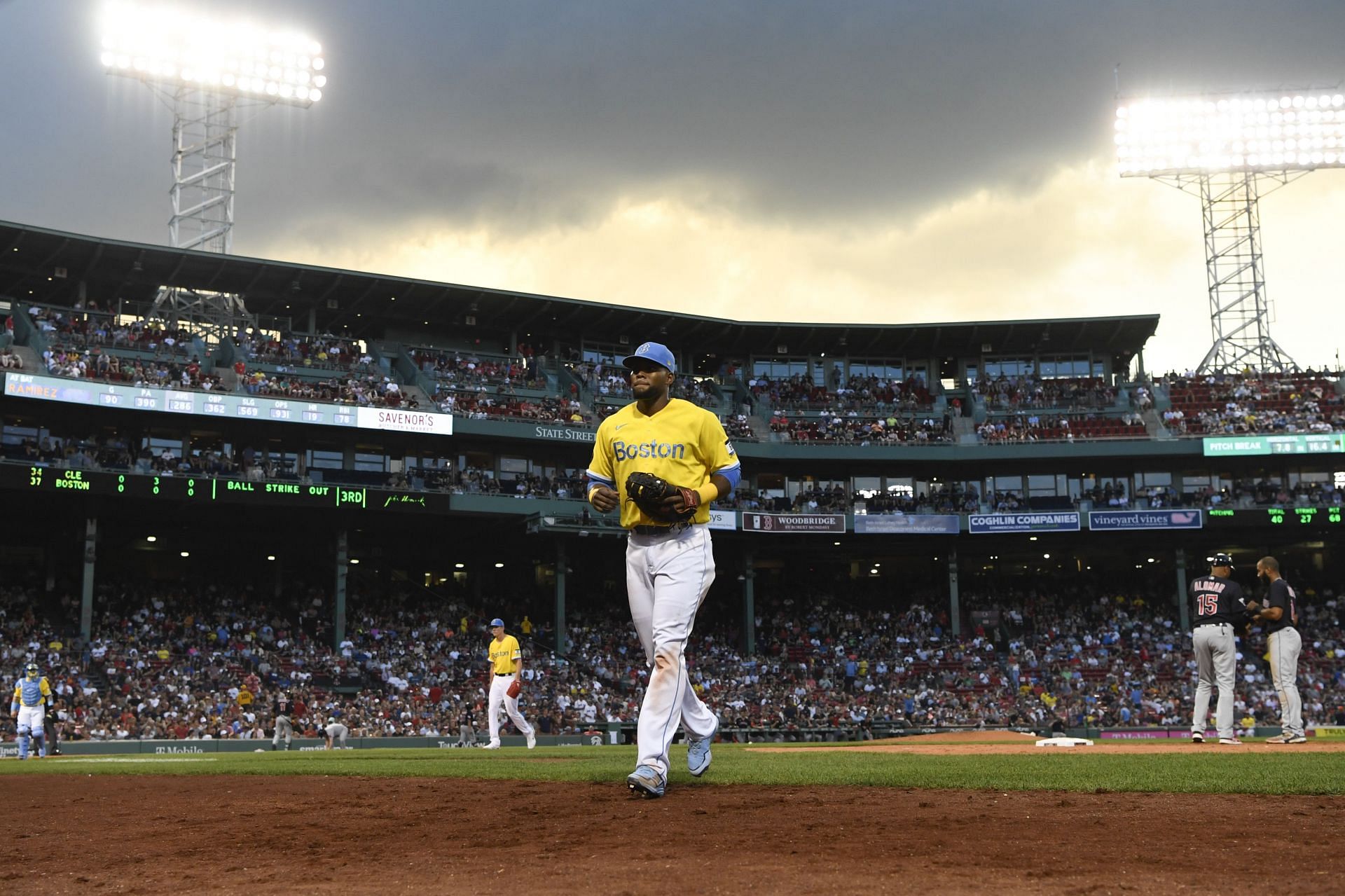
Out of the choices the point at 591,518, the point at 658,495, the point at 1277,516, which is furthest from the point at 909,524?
the point at 658,495

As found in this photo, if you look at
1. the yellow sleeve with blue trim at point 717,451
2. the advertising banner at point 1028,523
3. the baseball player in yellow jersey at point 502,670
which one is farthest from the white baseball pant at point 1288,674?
the advertising banner at point 1028,523

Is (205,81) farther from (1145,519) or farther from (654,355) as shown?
(654,355)

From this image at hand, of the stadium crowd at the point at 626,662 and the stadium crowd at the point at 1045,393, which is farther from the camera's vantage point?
the stadium crowd at the point at 1045,393

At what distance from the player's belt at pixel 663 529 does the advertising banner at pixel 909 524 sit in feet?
121

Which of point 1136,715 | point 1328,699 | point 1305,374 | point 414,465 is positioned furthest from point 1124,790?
point 1305,374

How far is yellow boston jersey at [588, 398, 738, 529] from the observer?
23.6 ft

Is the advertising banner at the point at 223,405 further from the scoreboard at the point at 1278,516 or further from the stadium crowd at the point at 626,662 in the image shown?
the scoreboard at the point at 1278,516

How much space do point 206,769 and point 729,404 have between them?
37.7 m

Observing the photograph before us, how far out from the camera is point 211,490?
113 ft

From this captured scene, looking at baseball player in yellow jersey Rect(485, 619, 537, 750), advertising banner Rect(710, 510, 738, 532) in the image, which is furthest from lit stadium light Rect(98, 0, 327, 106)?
baseball player in yellow jersey Rect(485, 619, 537, 750)

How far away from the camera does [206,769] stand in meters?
11.9

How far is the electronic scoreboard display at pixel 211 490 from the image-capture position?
32.3 m

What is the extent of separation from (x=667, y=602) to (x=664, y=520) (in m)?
0.47

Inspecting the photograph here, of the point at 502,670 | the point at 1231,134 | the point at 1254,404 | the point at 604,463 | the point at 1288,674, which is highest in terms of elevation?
the point at 1231,134
